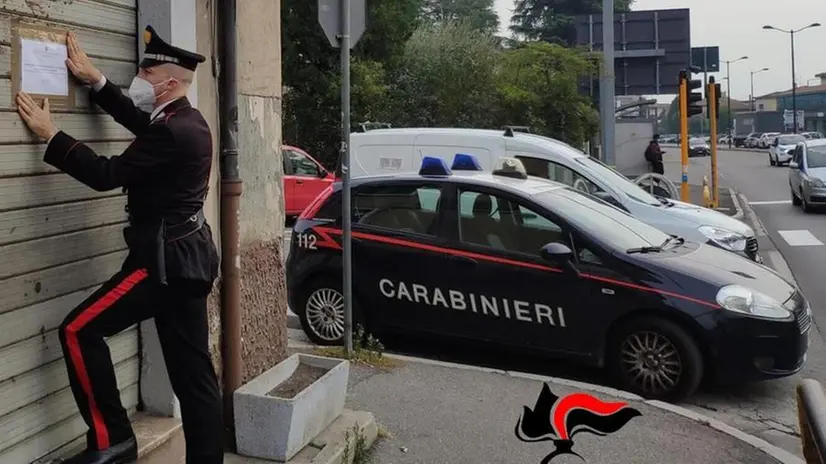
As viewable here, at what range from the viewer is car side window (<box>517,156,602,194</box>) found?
33.4ft

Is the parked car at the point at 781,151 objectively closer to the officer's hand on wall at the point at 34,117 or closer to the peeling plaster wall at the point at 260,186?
the peeling plaster wall at the point at 260,186

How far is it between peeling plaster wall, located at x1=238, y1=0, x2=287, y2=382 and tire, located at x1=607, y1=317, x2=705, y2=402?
2.70 meters

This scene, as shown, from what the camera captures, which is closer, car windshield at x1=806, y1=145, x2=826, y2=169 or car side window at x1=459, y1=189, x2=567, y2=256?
car side window at x1=459, y1=189, x2=567, y2=256

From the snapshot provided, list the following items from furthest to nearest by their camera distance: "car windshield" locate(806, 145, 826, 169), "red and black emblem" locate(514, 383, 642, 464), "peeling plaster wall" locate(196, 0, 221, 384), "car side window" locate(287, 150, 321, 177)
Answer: "car windshield" locate(806, 145, 826, 169) → "car side window" locate(287, 150, 321, 177) → "red and black emblem" locate(514, 383, 642, 464) → "peeling plaster wall" locate(196, 0, 221, 384)

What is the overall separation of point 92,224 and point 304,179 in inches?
510

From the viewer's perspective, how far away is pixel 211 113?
4.55 metres

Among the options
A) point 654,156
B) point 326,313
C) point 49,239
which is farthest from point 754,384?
point 654,156

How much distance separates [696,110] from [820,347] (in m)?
10.1

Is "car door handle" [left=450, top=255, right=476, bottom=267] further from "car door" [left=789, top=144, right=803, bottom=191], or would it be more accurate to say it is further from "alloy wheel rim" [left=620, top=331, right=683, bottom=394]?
"car door" [left=789, top=144, right=803, bottom=191]

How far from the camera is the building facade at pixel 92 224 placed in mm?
3449

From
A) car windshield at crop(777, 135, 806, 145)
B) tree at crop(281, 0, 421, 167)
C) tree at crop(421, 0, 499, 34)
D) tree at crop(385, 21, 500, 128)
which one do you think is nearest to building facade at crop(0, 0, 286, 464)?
tree at crop(385, 21, 500, 128)

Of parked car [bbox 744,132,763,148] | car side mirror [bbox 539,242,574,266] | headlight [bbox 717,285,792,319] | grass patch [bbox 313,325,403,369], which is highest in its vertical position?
parked car [bbox 744,132,763,148]

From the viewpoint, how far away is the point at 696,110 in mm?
17469

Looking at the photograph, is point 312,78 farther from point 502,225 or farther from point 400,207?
point 502,225
